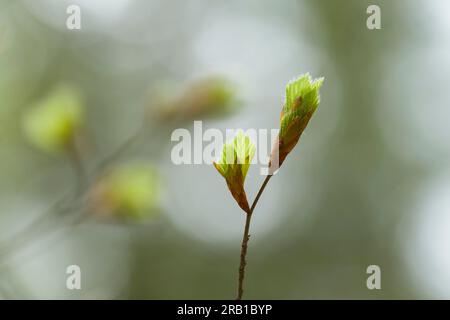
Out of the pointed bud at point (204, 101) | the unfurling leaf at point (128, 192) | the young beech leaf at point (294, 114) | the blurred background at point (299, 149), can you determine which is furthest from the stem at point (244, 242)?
the blurred background at point (299, 149)

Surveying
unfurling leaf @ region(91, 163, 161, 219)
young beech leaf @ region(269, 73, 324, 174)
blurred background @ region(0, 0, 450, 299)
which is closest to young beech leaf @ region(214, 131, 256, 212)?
young beech leaf @ region(269, 73, 324, 174)

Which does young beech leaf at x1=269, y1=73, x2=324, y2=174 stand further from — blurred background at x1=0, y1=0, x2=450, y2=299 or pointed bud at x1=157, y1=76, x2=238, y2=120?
blurred background at x1=0, y1=0, x2=450, y2=299

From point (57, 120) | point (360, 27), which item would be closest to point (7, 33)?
point (57, 120)

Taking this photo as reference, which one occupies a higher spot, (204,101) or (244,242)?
(204,101)

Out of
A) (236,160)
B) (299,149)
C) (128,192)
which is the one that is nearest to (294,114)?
(236,160)

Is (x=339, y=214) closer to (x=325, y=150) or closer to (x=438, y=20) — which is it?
(x=325, y=150)

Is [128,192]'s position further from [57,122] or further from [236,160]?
[236,160]
